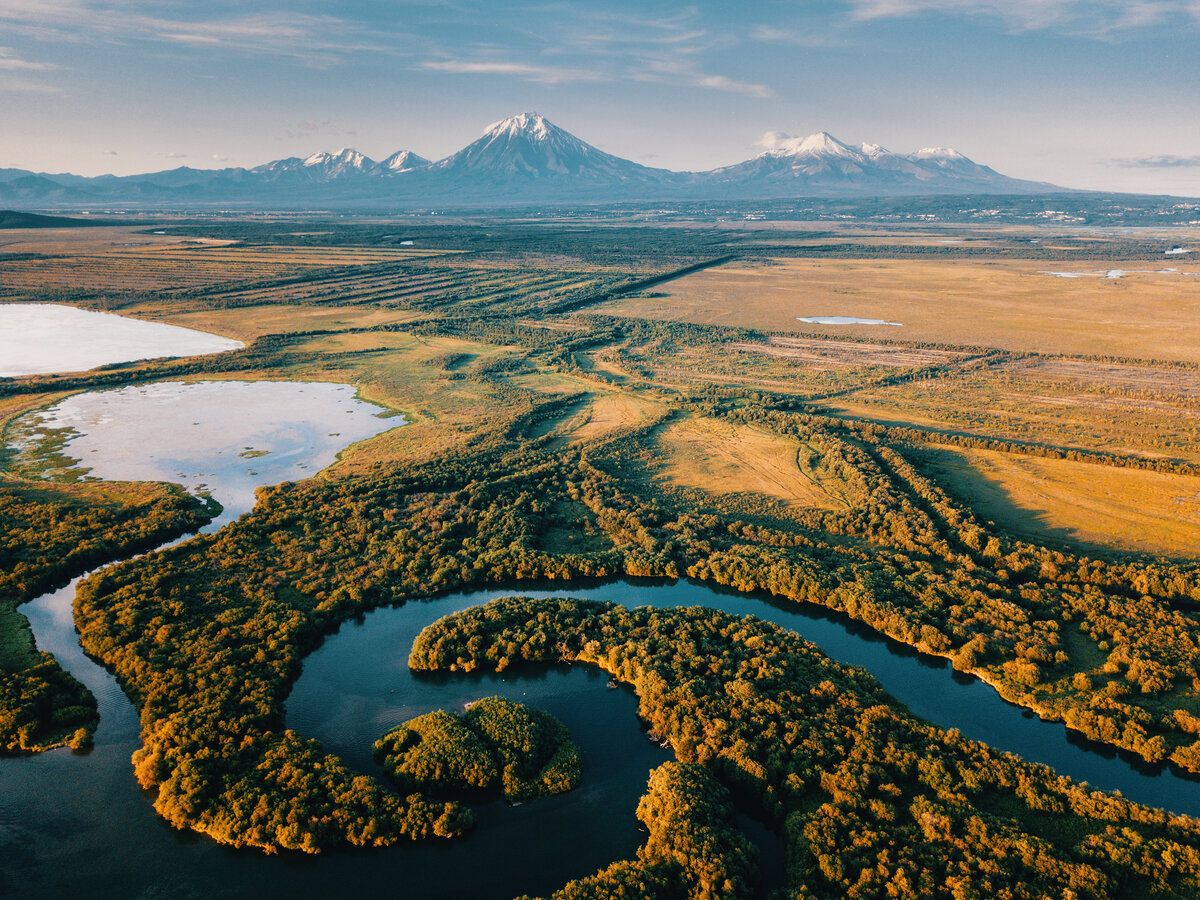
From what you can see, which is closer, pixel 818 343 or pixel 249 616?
pixel 249 616

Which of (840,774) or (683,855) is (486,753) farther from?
(840,774)

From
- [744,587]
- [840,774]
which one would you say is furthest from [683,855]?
[744,587]

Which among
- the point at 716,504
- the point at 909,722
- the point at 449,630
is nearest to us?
the point at 909,722

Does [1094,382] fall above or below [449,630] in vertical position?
above

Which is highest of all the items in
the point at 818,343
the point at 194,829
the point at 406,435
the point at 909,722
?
the point at 818,343

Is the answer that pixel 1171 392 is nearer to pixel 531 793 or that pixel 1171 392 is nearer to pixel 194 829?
pixel 531 793

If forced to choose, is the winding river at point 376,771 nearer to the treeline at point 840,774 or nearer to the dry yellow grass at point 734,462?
the treeline at point 840,774

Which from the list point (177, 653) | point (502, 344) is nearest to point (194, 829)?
point (177, 653)

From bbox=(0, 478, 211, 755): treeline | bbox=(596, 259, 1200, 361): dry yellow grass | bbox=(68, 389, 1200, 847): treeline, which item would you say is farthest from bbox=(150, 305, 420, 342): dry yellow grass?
bbox=(68, 389, 1200, 847): treeline
